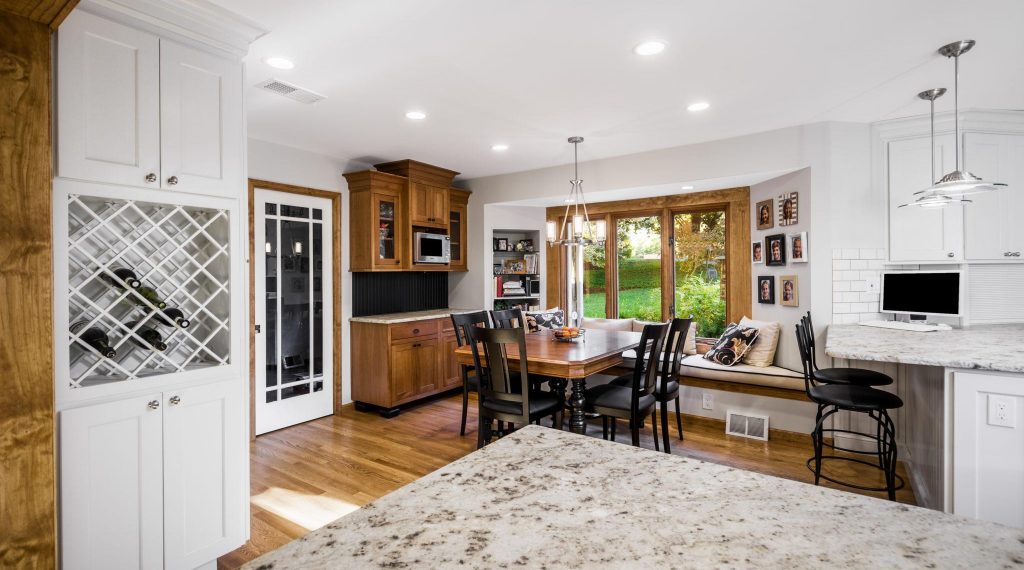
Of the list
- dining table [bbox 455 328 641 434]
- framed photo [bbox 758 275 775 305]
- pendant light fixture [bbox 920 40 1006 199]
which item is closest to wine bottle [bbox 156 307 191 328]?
dining table [bbox 455 328 641 434]

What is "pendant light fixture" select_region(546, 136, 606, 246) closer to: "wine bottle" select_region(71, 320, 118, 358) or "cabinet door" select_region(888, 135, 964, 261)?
"cabinet door" select_region(888, 135, 964, 261)

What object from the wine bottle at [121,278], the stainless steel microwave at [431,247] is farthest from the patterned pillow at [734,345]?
the wine bottle at [121,278]

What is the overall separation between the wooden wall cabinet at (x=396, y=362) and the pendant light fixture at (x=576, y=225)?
1.58m

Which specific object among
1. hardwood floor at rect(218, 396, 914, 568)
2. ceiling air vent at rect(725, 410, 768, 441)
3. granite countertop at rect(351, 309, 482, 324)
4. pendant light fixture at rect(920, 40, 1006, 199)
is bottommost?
hardwood floor at rect(218, 396, 914, 568)

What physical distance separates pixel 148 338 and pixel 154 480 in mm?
569

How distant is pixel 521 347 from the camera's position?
116 inches

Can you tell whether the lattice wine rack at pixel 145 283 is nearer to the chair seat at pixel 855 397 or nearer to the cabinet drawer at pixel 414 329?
the cabinet drawer at pixel 414 329

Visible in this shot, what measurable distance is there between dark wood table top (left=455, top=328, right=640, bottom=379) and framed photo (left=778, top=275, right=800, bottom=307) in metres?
1.27

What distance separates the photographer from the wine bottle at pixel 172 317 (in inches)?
80.6

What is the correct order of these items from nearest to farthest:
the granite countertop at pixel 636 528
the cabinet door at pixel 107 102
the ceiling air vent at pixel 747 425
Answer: the granite countertop at pixel 636 528, the cabinet door at pixel 107 102, the ceiling air vent at pixel 747 425

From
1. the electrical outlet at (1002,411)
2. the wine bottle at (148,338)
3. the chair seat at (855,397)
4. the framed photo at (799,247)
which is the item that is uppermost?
the framed photo at (799,247)

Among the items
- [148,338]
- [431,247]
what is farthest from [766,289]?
[148,338]

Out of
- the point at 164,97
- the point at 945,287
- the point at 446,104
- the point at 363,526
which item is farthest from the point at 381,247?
the point at 945,287

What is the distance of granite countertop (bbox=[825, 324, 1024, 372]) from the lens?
208 centimetres
